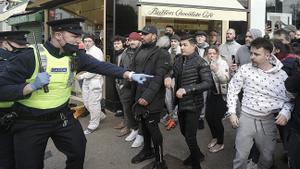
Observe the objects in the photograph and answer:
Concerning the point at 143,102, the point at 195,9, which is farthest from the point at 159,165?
the point at 195,9

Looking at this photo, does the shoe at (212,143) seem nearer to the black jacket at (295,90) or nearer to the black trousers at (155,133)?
the black trousers at (155,133)

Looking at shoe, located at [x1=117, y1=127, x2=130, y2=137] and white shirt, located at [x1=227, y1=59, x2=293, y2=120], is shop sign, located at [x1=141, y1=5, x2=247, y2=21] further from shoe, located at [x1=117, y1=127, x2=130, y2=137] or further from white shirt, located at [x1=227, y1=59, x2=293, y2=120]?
white shirt, located at [x1=227, y1=59, x2=293, y2=120]

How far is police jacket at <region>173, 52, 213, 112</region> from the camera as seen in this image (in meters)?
4.56

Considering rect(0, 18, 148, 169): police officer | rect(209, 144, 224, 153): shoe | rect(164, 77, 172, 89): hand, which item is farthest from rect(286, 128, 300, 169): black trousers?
rect(209, 144, 224, 153): shoe

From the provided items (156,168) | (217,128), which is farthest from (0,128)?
(217,128)

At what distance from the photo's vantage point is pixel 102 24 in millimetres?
9594

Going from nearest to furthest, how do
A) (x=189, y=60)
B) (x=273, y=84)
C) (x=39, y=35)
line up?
(x=273, y=84) < (x=189, y=60) < (x=39, y=35)

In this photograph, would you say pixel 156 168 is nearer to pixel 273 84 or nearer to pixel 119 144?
pixel 119 144

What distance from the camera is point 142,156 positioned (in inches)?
210

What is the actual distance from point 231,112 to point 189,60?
3.55ft

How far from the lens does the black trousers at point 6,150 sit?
392 centimetres

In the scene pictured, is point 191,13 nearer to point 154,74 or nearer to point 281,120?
point 154,74

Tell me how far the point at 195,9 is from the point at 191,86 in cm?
436

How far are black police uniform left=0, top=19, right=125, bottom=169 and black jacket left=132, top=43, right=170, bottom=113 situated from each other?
126 cm
